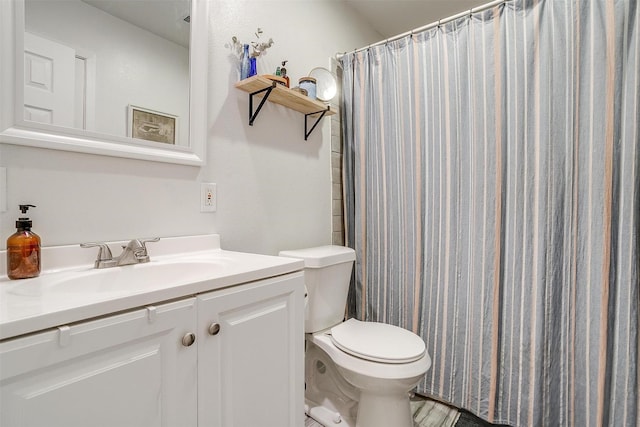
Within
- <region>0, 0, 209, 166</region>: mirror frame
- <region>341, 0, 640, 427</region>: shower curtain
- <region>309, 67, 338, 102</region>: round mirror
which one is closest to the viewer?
<region>0, 0, 209, 166</region>: mirror frame

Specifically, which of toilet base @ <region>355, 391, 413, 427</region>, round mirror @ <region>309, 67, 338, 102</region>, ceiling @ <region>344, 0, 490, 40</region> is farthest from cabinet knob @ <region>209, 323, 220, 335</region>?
ceiling @ <region>344, 0, 490, 40</region>

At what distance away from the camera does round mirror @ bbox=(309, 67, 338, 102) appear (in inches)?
71.0

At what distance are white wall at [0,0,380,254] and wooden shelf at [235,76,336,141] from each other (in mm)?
39

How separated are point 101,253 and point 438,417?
5.51 feet

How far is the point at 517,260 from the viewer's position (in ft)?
4.60

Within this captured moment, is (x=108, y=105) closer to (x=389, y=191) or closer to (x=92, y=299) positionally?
(x=92, y=299)

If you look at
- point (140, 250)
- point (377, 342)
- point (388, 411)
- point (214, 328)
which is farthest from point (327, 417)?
point (140, 250)

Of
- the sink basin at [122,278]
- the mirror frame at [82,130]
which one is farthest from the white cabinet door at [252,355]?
the mirror frame at [82,130]

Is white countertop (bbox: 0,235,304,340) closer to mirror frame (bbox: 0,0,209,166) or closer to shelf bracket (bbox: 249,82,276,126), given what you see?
mirror frame (bbox: 0,0,209,166)

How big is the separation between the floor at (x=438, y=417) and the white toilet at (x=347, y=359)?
6.5 inches

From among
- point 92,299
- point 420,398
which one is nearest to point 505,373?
point 420,398

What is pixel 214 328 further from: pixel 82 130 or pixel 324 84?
pixel 324 84

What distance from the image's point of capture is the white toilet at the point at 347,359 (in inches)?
49.7

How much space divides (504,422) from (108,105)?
2073 mm
